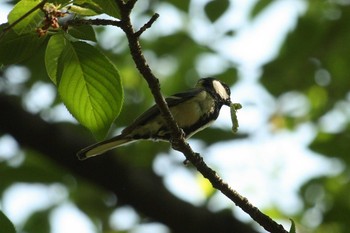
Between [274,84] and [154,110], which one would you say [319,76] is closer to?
[274,84]

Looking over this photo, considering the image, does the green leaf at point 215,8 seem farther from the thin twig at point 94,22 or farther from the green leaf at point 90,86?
the thin twig at point 94,22

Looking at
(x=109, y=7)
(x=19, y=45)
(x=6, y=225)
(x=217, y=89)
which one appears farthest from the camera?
(x=217, y=89)

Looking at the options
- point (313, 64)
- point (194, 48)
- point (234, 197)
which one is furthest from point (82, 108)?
point (313, 64)

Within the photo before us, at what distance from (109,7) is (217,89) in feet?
9.72

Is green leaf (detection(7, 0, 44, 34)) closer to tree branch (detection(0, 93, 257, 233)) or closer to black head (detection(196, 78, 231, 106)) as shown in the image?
black head (detection(196, 78, 231, 106))

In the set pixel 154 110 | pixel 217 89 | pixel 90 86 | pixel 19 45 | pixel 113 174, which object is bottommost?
pixel 19 45

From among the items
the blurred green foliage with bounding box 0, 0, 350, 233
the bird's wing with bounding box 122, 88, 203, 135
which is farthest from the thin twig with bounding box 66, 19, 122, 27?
the blurred green foliage with bounding box 0, 0, 350, 233

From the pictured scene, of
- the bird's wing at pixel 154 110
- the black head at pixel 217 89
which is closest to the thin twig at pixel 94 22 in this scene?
the bird's wing at pixel 154 110

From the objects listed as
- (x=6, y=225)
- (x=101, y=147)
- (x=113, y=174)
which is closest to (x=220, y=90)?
(x=101, y=147)

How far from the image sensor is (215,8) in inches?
208

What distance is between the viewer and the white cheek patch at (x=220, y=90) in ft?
15.6

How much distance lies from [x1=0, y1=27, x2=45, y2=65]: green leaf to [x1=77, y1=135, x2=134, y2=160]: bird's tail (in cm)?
205

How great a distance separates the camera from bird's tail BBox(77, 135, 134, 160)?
4190 mm

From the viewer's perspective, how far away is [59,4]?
6.49 feet
